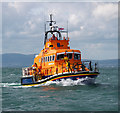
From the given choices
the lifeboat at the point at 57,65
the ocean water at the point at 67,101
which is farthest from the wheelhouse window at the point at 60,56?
the ocean water at the point at 67,101

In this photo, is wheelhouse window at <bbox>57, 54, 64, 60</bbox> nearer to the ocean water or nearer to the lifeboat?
the lifeboat

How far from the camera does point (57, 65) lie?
22984 millimetres

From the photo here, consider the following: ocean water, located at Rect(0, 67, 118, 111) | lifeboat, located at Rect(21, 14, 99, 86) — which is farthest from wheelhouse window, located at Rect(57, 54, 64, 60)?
ocean water, located at Rect(0, 67, 118, 111)

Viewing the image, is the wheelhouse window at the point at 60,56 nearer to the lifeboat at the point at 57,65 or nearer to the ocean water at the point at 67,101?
the lifeboat at the point at 57,65

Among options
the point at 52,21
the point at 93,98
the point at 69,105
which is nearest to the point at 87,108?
the point at 69,105

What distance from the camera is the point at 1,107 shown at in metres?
14.6

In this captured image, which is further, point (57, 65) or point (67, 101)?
point (57, 65)

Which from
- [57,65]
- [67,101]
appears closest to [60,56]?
[57,65]

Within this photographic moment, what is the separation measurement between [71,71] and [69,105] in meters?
7.36

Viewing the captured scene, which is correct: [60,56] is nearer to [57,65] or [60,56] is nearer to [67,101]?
[57,65]

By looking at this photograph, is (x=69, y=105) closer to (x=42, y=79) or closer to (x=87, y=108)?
(x=87, y=108)

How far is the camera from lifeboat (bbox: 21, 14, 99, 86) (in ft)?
71.7

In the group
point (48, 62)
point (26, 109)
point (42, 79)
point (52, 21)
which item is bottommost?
point (26, 109)

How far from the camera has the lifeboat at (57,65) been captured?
21.8 m
